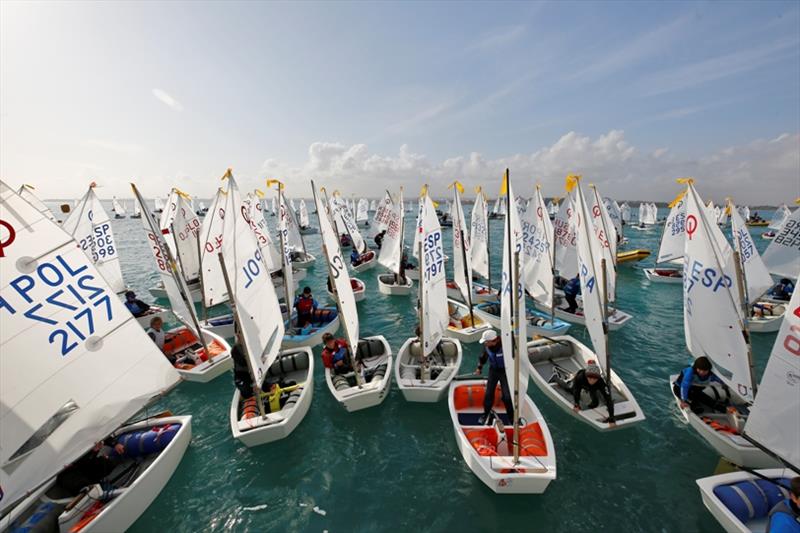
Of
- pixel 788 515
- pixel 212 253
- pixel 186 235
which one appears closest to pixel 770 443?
pixel 788 515

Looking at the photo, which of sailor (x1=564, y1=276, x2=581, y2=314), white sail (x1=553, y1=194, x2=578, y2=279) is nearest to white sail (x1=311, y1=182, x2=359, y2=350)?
sailor (x1=564, y1=276, x2=581, y2=314)

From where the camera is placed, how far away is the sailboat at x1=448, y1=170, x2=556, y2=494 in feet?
20.5

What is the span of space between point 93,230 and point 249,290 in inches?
528

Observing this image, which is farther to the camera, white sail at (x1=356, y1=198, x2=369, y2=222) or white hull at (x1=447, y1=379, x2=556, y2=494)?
white sail at (x1=356, y1=198, x2=369, y2=222)

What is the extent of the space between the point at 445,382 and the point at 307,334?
6.89 meters

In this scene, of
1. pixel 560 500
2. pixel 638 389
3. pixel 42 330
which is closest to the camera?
pixel 42 330

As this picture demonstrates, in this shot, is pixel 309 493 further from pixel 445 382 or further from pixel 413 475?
pixel 445 382

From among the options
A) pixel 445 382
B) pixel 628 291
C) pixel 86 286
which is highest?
pixel 86 286

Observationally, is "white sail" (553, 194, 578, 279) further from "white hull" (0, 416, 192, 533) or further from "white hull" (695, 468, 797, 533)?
"white hull" (0, 416, 192, 533)

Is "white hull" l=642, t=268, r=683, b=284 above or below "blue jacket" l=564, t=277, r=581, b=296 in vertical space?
below

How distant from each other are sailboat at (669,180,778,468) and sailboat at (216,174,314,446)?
435 inches

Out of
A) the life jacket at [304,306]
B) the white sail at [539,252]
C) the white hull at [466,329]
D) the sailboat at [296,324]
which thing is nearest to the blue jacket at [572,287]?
the white sail at [539,252]

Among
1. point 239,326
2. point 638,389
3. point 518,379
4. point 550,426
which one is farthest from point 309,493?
point 638,389

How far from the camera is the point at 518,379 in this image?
6.50 metres
